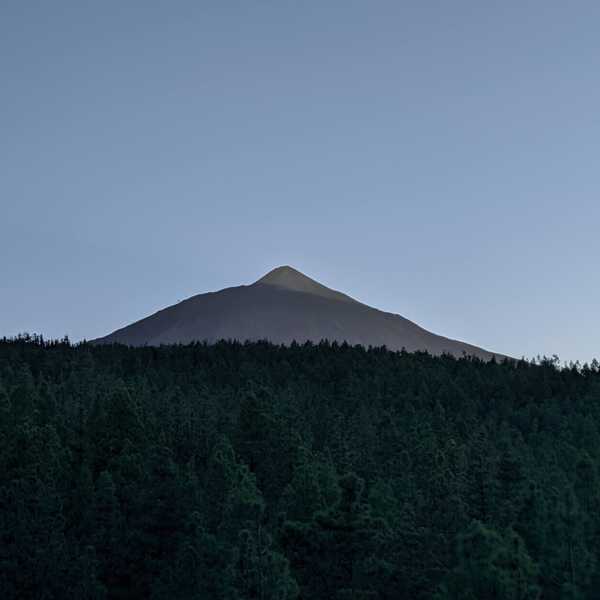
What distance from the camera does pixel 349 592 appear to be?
3566 centimetres

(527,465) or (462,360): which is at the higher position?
(462,360)

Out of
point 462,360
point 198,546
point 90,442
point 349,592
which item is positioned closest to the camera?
point 349,592

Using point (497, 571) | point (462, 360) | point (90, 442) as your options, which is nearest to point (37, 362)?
point (462, 360)

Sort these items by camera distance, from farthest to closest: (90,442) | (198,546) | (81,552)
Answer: (90,442) < (81,552) < (198,546)

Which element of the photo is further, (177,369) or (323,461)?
(177,369)

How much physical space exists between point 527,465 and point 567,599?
2352cm

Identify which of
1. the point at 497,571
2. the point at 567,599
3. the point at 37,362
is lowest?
the point at 567,599

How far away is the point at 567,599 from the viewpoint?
3772 centimetres

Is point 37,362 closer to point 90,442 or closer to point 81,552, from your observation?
point 90,442

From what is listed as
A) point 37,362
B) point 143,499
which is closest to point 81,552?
point 143,499

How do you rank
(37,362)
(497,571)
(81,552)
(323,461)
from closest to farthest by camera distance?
(497,571)
(81,552)
(323,461)
(37,362)

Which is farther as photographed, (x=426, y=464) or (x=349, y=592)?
(x=426, y=464)

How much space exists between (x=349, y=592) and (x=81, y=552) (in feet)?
48.2

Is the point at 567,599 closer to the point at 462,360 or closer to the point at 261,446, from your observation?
the point at 261,446
